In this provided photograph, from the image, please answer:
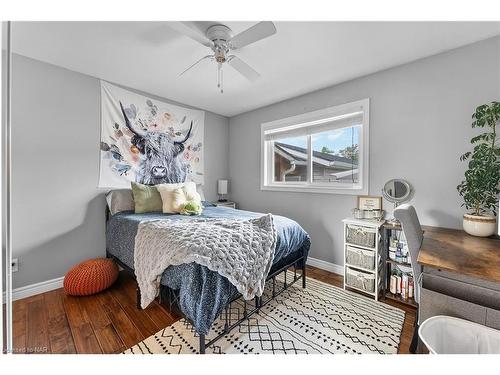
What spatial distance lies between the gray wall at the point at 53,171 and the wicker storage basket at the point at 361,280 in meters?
2.87

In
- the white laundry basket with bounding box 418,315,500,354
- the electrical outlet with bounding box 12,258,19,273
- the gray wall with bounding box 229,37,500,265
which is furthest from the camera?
the electrical outlet with bounding box 12,258,19,273

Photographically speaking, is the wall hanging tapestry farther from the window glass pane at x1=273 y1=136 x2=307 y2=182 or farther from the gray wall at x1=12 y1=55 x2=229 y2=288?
the window glass pane at x1=273 y1=136 x2=307 y2=182

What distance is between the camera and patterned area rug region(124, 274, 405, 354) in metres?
1.45

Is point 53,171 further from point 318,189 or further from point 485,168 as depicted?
point 485,168

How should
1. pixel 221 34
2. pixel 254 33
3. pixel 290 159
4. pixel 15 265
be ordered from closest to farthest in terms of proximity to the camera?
pixel 254 33, pixel 221 34, pixel 15 265, pixel 290 159

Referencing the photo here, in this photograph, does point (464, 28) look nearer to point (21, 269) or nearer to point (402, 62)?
point (402, 62)

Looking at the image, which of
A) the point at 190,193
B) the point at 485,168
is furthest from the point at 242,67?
the point at 485,168

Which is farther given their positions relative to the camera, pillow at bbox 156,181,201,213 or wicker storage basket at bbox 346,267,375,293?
pillow at bbox 156,181,201,213

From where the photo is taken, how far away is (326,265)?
109 inches

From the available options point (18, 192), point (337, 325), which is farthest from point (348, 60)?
point (18, 192)

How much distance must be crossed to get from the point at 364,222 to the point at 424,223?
58 cm

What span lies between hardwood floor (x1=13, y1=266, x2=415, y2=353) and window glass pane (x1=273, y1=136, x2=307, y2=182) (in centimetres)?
186

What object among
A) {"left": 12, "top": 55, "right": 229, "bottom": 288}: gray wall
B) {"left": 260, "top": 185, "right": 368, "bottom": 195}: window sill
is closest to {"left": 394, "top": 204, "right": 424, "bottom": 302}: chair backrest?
{"left": 260, "top": 185, "right": 368, "bottom": 195}: window sill

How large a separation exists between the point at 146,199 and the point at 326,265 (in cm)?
243
